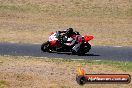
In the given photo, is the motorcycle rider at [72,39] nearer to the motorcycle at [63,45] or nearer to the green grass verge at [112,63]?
the motorcycle at [63,45]

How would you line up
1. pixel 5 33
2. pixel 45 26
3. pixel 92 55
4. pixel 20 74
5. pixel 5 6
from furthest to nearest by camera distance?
pixel 5 6
pixel 45 26
pixel 5 33
pixel 92 55
pixel 20 74

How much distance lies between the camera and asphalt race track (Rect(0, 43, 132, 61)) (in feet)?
84.2

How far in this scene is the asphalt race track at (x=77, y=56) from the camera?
25656 mm

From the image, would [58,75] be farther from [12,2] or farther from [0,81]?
[12,2]

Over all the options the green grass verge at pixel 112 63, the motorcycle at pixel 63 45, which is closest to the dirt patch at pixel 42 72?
the green grass verge at pixel 112 63

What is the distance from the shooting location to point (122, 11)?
150 ft

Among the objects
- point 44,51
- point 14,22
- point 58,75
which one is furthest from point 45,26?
point 58,75

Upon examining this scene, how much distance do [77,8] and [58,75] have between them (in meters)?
27.3

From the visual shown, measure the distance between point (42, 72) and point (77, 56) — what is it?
6478mm

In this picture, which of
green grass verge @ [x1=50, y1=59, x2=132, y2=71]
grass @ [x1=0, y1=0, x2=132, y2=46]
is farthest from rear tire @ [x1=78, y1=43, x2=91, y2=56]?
grass @ [x1=0, y1=0, x2=132, y2=46]

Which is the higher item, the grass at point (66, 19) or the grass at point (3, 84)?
the grass at point (3, 84)

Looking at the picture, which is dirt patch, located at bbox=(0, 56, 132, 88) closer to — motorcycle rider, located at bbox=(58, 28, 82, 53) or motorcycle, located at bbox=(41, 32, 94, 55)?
motorcycle, located at bbox=(41, 32, 94, 55)

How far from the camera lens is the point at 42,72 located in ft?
64.7

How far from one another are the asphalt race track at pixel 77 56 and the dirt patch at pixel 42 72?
203 centimetres
